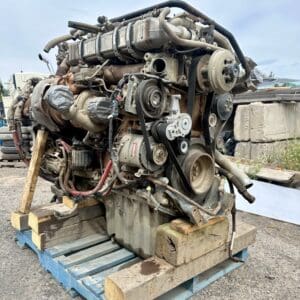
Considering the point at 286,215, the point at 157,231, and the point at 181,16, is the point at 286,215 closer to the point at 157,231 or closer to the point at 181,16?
the point at 157,231

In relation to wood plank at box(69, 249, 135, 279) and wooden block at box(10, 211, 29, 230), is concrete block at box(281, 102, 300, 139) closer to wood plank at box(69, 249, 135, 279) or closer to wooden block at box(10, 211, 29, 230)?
wood plank at box(69, 249, 135, 279)

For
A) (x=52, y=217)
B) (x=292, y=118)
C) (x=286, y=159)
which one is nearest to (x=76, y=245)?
(x=52, y=217)

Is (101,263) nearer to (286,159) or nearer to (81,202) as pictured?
(81,202)

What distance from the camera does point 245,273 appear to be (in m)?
2.44

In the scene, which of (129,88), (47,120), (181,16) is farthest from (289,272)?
(47,120)

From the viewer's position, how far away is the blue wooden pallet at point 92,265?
209cm

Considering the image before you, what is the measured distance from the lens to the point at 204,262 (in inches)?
85.3

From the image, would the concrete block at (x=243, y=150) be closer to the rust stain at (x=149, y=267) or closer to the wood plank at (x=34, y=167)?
the wood plank at (x=34, y=167)

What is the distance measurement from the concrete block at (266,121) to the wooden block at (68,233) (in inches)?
115

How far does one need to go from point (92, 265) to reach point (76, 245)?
34 cm

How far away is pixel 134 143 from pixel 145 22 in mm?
705

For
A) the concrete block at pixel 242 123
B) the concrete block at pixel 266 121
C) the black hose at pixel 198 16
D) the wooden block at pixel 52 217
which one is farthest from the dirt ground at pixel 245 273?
the concrete block at pixel 242 123

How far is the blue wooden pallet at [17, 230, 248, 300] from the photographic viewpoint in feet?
6.87

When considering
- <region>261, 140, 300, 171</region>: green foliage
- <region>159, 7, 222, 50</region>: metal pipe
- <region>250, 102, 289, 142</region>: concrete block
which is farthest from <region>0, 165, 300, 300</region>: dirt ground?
<region>250, 102, 289, 142</region>: concrete block
